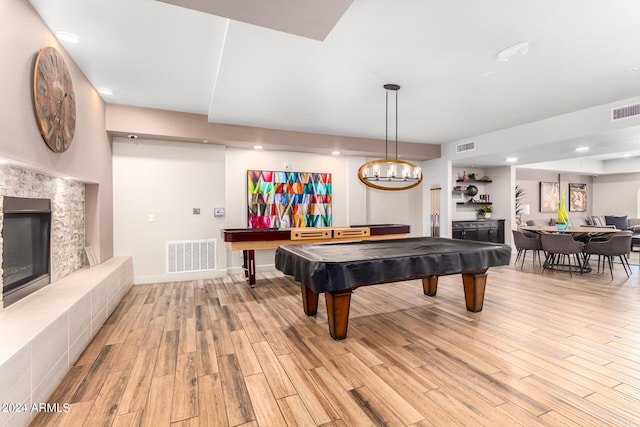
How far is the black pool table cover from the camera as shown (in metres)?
2.74

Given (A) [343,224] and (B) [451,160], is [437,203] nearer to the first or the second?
(B) [451,160]

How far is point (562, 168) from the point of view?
9.47 meters

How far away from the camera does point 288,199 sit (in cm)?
635

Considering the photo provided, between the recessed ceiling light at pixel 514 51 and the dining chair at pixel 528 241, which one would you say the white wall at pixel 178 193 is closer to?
the recessed ceiling light at pixel 514 51

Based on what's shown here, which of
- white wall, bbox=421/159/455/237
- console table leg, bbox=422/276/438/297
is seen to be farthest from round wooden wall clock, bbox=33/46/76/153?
white wall, bbox=421/159/455/237

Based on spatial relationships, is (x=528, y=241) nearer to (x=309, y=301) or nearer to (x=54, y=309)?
(x=309, y=301)

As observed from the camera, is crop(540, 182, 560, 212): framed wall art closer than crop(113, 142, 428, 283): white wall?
No

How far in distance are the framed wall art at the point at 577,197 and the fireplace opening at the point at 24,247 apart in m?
13.6

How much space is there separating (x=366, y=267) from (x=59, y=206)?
3.38 meters

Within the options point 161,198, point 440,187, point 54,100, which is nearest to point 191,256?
point 161,198

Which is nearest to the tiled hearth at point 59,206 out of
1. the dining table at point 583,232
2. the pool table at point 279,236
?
the pool table at point 279,236

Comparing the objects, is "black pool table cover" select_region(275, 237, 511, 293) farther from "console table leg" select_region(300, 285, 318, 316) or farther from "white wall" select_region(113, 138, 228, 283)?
"white wall" select_region(113, 138, 228, 283)

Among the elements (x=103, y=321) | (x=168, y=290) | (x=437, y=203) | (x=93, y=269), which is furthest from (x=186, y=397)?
(x=437, y=203)

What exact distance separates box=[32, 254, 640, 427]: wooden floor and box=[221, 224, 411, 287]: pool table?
993mm
